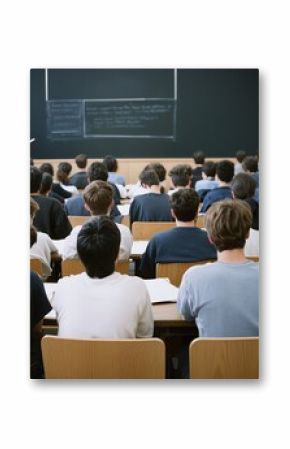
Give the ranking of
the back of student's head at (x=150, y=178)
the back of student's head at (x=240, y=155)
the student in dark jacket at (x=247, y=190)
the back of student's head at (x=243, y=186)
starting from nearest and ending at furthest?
the student in dark jacket at (x=247, y=190) < the back of student's head at (x=243, y=186) < the back of student's head at (x=240, y=155) < the back of student's head at (x=150, y=178)

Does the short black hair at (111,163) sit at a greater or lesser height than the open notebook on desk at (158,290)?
greater

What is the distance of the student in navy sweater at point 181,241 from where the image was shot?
135 inches

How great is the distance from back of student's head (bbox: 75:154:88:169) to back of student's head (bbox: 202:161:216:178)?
32.4 inches

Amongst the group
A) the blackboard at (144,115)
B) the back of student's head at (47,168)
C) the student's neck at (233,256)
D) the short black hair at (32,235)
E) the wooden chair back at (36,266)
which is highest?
the blackboard at (144,115)

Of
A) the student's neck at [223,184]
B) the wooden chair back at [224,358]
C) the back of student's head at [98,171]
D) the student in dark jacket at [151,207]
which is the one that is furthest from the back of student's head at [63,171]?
the wooden chair back at [224,358]

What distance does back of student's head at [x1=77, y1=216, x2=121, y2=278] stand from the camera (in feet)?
9.32

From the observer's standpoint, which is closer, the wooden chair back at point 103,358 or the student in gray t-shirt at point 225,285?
the wooden chair back at point 103,358

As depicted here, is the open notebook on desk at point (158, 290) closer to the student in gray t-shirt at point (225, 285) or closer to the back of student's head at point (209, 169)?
the student in gray t-shirt at point (225, 285)

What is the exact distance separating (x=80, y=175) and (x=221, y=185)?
3.38 feet

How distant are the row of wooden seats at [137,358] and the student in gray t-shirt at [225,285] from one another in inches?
4.0

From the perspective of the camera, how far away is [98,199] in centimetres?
383

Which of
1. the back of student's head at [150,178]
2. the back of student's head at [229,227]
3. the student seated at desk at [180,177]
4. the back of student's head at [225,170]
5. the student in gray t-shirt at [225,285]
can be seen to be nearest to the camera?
the student in gray t-shirt at [225,285]

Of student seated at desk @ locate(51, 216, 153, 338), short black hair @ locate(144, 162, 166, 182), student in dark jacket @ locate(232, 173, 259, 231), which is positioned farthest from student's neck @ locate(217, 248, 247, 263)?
short black hair @ locate(144, 162, 166, 182)

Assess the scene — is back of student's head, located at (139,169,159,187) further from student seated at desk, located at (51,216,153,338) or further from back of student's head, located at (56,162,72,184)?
student seated at desk, located at (51,216,153,338)
